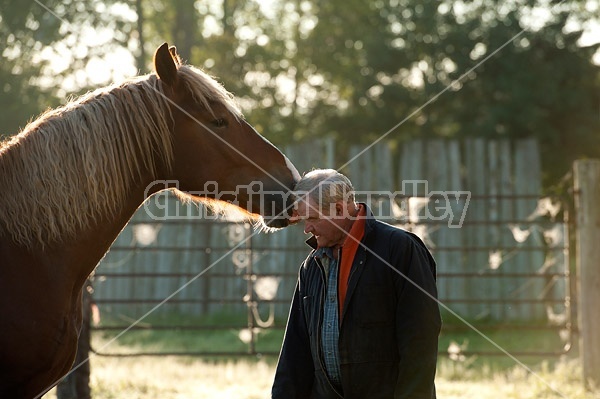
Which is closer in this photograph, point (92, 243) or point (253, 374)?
point (92, 243)

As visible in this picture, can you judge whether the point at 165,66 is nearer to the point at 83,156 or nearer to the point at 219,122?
the point at 219,122

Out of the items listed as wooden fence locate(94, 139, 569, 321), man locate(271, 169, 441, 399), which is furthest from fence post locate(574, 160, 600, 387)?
man locate(271, 169, 441, 399)

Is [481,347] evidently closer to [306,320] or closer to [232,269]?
[232,269]

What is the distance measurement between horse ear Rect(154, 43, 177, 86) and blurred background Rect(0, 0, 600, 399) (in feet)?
13.9

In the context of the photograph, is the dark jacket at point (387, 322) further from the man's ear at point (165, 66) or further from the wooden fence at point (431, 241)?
the wooden fence at point (431, 241)

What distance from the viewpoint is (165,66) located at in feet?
10.7

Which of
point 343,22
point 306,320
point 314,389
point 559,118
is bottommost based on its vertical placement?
point 314,389

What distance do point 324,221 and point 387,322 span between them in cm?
47

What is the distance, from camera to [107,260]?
1198 centimetres

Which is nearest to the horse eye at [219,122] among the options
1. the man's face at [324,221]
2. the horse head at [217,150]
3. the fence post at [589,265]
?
the horse head at [217,150]

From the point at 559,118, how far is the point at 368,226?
12.3m

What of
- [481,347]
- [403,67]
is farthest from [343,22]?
[481,347]

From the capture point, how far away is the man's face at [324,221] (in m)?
3.06

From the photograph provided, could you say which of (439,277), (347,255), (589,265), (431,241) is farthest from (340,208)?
(431,241)
